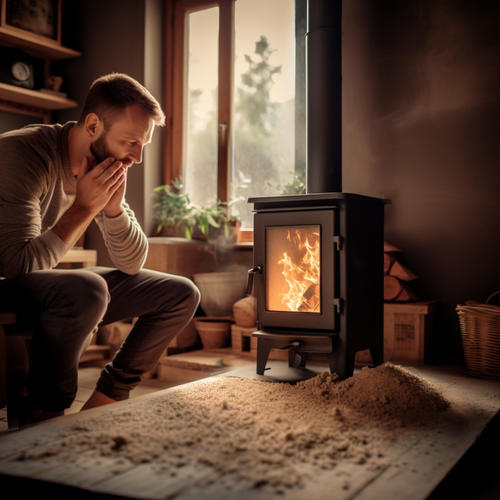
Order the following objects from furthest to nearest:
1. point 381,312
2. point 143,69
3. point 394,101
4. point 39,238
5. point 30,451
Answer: point 143,69 < point 394,101 < point 381,312 < point 39,238 < point 30,451

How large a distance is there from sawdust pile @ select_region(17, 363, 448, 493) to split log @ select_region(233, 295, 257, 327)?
92cm

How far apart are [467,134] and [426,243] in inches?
20.6

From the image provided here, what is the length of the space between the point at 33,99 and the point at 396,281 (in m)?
2.53

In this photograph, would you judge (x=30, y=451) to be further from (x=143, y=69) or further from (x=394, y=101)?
(x=143, y=69)

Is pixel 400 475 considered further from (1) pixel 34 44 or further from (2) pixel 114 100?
(1) pixel 34 44

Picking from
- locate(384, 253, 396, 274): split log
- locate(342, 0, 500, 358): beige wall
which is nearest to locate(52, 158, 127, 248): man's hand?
locate(384, 253, 396, 274): split log

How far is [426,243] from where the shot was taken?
2.75 meters

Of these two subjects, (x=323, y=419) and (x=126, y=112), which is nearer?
(x=323, y=419)

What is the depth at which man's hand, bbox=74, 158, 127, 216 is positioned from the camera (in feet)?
5.90

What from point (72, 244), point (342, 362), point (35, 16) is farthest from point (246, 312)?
point (35, 16)

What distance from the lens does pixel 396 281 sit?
2.58 metres

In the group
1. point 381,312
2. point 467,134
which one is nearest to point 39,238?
point 381,312

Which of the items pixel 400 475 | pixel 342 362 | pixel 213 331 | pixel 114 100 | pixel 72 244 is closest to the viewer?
pixel 400 475

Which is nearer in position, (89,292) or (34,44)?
(89,292)
